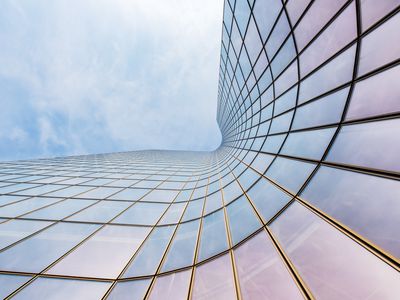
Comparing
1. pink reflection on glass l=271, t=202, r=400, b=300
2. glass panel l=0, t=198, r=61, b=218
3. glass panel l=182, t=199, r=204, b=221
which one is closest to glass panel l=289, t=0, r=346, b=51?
pink reflection on glass l=271, t=202, r=400, b=300

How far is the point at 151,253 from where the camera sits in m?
7.04

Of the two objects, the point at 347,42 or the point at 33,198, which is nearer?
the point at 347,42

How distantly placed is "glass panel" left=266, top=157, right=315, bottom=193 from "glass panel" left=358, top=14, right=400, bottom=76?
10.7ft

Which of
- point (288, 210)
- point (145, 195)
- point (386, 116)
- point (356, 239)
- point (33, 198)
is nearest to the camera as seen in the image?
point (356, 239)

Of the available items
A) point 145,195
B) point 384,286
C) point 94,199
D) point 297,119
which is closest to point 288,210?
point 384,286

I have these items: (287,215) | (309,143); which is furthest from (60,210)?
(309,143)

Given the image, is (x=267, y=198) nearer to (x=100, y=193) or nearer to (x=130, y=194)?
(x=130, y=194)

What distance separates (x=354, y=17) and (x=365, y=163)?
4.84 meters

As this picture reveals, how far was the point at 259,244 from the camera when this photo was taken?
17.5 feet

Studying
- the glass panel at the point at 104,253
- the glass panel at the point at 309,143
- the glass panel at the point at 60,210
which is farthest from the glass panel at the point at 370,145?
the glass panel at the point at 60,210

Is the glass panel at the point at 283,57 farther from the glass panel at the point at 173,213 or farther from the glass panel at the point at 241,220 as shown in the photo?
the glass panel at the point at 173,213

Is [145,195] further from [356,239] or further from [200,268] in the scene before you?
[356,239]

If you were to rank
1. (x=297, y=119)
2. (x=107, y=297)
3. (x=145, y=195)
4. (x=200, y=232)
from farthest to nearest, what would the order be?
(x=145, y=195)
(x=297, y=119)
(x=200, y=232)
(x=107, y=297)

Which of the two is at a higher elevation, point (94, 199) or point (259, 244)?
point (94, 199)
